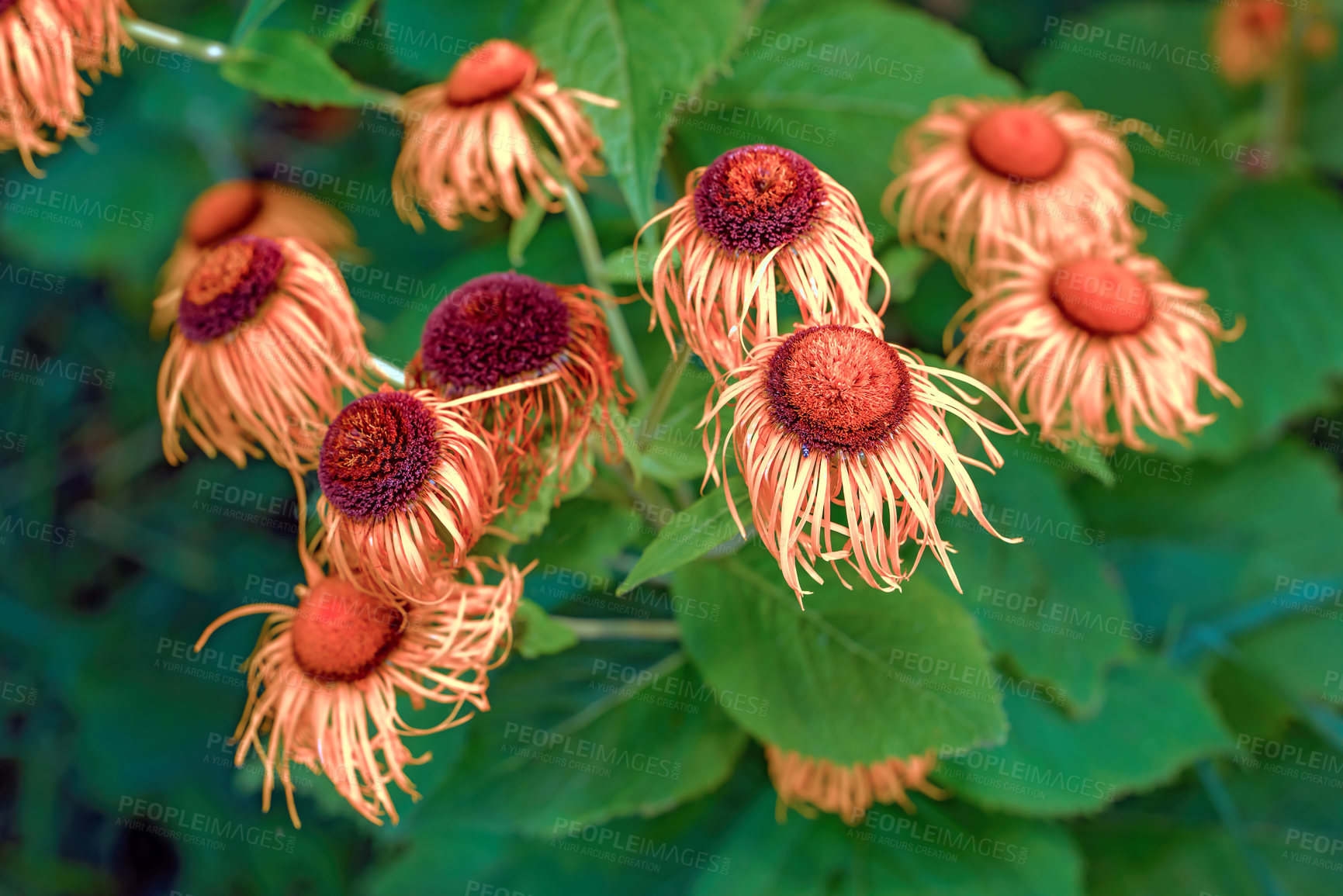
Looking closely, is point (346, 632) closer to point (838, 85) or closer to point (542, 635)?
point (542, 635)

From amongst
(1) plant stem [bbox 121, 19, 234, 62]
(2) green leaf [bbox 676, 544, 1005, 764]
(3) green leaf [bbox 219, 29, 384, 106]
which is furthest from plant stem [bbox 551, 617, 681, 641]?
(1) plant stem [bbox 121, 19, 234, 62]

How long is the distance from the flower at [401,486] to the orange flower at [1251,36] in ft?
8.17

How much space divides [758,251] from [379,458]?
47 cm

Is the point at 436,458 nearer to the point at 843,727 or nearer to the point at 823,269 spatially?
the point at 823,269

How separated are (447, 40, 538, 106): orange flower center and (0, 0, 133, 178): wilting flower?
0.50m

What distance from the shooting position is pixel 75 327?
117 inches

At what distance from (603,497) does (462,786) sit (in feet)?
2.08

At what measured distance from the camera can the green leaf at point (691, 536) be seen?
3.01 feet

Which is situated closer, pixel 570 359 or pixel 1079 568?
pixel 570 359

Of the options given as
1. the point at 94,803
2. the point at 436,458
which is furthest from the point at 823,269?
the point at 94,803

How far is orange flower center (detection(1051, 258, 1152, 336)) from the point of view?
1.32 m

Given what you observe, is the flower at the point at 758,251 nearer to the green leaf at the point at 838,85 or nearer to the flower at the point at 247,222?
the green leaf at the point at 838,85

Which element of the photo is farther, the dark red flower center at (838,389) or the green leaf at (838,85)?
the green leaf at (838,85)

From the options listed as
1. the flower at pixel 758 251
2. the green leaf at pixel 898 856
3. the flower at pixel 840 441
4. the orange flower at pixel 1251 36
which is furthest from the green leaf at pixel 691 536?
the orange flower at pixel 1251 36
